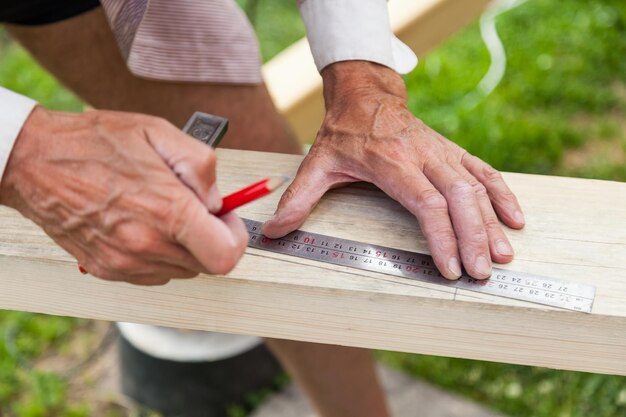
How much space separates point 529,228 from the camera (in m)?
1.35

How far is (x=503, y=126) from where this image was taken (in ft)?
11.1

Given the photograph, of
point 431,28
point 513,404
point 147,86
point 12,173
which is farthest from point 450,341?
point 431,28

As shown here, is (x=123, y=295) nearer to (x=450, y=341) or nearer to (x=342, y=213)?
(x=342, y=213)

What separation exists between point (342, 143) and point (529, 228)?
0.35 metres

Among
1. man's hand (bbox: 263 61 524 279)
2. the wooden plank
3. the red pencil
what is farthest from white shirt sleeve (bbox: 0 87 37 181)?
the wooden plank

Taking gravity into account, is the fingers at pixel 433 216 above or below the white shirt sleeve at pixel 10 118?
below

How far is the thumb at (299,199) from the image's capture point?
1.31m

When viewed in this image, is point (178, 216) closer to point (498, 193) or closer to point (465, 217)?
point (465, 217)

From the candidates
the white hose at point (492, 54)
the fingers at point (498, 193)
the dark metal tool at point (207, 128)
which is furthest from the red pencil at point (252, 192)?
the white hose at point (492, 54)

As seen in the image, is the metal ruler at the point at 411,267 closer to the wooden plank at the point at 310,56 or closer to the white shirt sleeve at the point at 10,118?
the white shirt sleeve at the point at 10,118

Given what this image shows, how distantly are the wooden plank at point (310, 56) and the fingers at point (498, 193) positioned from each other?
4.08ft

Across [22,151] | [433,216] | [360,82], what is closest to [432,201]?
[433,216]

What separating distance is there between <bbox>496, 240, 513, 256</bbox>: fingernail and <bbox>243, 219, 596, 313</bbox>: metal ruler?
3cm

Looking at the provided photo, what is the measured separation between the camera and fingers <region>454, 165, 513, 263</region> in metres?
1.26
